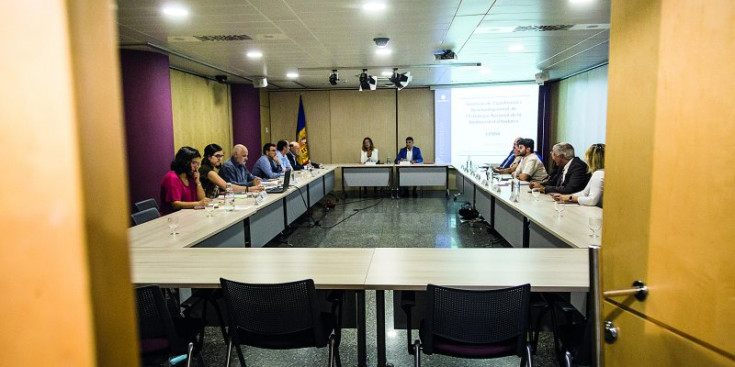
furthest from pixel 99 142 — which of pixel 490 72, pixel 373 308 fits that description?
pixel 490 72

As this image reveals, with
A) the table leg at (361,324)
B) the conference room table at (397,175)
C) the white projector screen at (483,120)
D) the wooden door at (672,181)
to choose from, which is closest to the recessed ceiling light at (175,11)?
the table leg at (361,324)

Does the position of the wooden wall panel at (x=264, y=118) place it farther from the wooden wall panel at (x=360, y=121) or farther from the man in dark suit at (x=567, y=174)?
the man in dark suit at (x=567, y=174)

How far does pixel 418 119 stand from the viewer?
434 inches

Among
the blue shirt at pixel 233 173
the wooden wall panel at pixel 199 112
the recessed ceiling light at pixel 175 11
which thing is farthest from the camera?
the wooden wall panel at pixel 199 112

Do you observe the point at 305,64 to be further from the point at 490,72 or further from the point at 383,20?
the point at 490,72

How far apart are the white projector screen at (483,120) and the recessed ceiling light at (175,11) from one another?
24.5 feet

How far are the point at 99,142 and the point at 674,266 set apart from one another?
1255 millimetres

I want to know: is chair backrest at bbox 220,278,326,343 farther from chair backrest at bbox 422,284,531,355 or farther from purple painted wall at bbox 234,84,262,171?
purple painted wall at bbox 234,84,262,171

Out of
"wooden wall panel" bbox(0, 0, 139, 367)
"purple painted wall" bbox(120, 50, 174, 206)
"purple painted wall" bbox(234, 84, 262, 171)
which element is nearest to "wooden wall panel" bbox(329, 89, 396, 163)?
"purple painted wall" bbox(234, 84, 262, 171)

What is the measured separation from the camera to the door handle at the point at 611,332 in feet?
4.27

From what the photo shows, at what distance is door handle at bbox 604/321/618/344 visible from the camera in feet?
4.27

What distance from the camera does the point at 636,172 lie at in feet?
4.11

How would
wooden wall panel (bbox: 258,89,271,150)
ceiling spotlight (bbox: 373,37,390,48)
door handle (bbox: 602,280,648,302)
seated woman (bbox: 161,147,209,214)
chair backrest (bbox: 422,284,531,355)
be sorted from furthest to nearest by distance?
1. wooden wall panel (bbox: 258,89,271,150)
2. ceiling spotlight (bbox: 373,37,390,48)
3. seated woman (bbox: 161,147,209,214)
4. chair backrest (bbox: 422,284,531,355)
5. door handle (bbox: 602,280,648,302)

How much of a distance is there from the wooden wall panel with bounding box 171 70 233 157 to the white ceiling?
390mm
